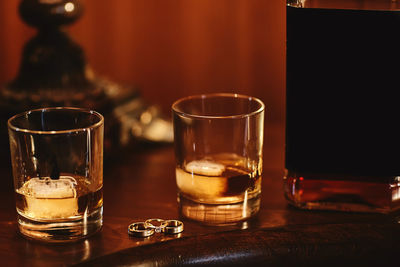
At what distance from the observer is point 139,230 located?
0.75 metres

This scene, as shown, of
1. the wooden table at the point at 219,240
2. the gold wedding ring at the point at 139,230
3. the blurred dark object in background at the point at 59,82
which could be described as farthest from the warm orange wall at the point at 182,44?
the gold wedding ring at the point at 139,230

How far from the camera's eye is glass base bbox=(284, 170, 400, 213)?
784mm

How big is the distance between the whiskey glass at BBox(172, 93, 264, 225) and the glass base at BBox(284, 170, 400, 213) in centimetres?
5

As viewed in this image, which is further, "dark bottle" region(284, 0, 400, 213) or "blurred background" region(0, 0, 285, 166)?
"blurred background" region(0, 0, 285, 166)

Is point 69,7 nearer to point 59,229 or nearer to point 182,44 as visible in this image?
point 59,229

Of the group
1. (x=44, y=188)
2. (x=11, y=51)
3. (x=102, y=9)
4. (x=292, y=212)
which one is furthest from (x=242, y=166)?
(x=11, y=51)

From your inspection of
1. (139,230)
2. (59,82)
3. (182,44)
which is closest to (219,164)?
(139,230)

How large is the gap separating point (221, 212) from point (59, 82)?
0.38m

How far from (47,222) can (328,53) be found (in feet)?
1.15

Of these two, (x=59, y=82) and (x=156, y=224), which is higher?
(x=59, y=82)

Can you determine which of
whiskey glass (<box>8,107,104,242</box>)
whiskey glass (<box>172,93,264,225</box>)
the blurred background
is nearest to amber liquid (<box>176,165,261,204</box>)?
whiskey glass (<box>172,93,264,225</box>)

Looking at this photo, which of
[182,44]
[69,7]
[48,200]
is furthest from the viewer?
[182,44]

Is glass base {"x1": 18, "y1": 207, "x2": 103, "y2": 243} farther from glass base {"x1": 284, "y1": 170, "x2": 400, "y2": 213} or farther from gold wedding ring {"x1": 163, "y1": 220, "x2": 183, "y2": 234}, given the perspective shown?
glass base {"x1": 284, "y1": 170, "x2": 400, "y2": 213}

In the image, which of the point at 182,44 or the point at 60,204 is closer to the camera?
the point at 60,204
